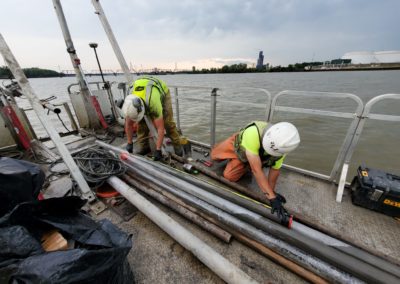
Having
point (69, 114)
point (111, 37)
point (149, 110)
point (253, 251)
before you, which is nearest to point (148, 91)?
point (149, 110)

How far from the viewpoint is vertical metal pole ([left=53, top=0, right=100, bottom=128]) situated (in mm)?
3238

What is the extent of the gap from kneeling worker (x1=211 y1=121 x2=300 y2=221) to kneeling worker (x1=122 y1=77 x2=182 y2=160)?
112cm

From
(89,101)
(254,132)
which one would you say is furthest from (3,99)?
(254,132)

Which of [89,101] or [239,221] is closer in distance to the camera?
[239,221]

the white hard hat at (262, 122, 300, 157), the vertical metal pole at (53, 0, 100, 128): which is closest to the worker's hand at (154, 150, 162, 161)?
the white hard hat at (262, 122, 300, 157)

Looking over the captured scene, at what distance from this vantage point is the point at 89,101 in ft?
13.1

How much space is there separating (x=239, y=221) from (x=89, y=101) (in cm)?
405

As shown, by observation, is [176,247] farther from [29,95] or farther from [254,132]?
[29,95]

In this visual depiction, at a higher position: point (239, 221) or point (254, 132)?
point (254, 132)

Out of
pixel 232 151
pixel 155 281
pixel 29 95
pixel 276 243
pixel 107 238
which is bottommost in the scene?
pixel 155 281

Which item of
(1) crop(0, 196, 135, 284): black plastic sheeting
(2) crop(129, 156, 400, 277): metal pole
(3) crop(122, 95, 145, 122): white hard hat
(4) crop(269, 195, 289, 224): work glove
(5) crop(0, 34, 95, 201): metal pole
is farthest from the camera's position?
(3) crop(122, 95, 145, 122): white hard hat

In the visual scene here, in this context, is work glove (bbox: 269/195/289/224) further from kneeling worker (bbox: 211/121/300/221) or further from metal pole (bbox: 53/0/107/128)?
metal pole (bbox: 53/0/107/128)

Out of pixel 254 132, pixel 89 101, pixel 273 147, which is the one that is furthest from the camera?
pixel 89 101

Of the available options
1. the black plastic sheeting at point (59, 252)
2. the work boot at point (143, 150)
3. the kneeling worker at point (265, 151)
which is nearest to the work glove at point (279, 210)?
the kneeling worker at point (265, 151)
